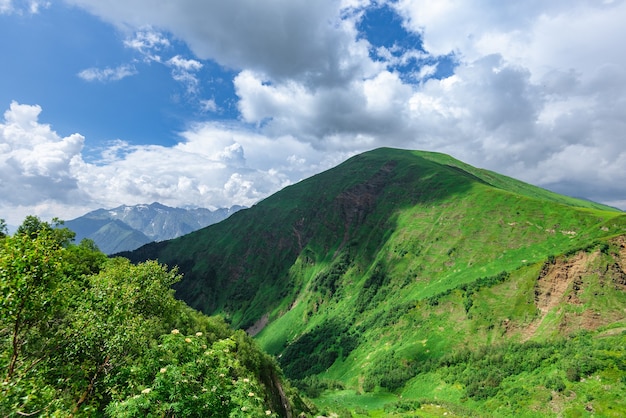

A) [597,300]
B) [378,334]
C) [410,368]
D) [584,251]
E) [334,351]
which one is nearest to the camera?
[597,300]

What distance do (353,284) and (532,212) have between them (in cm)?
9282

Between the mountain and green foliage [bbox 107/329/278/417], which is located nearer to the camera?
green foliage [bbox 107/329/278/417]

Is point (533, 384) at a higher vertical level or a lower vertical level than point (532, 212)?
lower

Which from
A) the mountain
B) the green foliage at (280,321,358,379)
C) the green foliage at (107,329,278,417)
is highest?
the green foliage at (107,329,278,417)

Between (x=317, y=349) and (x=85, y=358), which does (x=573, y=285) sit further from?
(x=85, y=358)

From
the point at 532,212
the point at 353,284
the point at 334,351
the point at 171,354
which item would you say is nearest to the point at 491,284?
the point at 532,212

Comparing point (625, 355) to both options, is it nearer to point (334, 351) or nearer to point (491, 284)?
point (491, 284)

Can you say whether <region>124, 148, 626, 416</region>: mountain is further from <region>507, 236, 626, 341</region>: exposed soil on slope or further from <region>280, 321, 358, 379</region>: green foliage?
<region>280, 321, 358, 379</region>: green foliage

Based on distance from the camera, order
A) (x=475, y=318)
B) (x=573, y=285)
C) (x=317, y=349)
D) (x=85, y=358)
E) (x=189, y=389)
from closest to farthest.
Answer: (x=189, y=389), (x=85, y=358), (x=573, y=285), (x=475, y=318), (x=317, y=349)

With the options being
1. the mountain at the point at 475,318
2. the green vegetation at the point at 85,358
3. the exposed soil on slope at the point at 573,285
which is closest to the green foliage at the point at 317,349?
the mountain at the point at 475,318

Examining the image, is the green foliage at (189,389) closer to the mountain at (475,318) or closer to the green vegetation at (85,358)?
the green vegetation at (85,358)

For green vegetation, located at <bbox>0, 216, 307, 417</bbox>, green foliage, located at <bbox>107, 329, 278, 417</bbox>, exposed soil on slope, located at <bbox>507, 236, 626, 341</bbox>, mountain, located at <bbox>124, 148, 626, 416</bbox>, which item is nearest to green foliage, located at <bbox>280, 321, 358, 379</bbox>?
mountain, located at <bbox>124, 148, 626, 416</bbox>

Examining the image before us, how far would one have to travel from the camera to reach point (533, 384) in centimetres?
6631

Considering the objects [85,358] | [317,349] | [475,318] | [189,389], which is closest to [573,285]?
[475,318]
